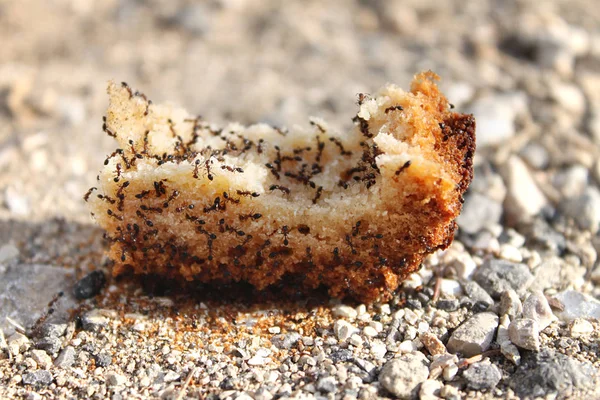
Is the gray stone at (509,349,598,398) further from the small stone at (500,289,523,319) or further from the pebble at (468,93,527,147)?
the pebble at (468,93,527,147)

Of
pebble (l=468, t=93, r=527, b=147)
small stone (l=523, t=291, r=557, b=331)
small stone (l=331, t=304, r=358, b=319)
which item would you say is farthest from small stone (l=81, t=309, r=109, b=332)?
pebble (l=468, t=93, r=527, b=147)

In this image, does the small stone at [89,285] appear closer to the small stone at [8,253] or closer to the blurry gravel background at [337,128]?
the blurry gravel background at [337,128]

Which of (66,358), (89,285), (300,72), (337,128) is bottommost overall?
(66,358)

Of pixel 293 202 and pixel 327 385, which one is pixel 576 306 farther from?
pixel 293 202

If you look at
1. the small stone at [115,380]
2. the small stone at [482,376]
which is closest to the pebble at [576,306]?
the small stone at [482,376]

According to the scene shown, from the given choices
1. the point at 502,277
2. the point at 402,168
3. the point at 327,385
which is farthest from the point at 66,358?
the point at 502,277

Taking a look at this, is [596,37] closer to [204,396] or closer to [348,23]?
[348,23]
